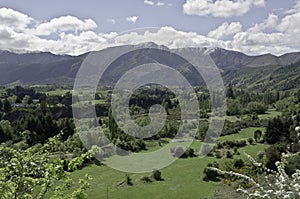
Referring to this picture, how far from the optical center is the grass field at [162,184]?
22766 mm

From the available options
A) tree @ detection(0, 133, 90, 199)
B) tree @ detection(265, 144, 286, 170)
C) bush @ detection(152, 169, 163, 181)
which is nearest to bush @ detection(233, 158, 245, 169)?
A: tree @ detection(265, 144, 286, 170)

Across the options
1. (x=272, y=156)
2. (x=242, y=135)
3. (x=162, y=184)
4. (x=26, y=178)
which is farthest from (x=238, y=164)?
(x=26, y=178)

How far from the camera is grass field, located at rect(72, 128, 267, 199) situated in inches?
896

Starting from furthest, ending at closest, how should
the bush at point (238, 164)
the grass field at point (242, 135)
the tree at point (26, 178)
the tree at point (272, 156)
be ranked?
1. the grass field at point (242, 135)
2. the bush at point (238, 164)
3. the tree at point (272, 156)
4. the tree at point (26, 178)

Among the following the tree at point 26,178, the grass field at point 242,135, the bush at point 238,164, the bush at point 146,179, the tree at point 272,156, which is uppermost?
the tree at point 26,178

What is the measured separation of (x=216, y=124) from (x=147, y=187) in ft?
106

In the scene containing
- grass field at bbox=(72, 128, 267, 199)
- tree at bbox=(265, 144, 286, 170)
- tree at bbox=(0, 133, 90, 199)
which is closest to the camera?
tree at bbox=(0, 133, 90, 199)

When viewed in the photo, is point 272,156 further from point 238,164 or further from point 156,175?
point 156,175

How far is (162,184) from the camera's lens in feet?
82.8

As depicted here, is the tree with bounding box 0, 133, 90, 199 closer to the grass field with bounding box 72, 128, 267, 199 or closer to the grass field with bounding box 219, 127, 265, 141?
the grass field with bounding box 72, 128, 267, 199

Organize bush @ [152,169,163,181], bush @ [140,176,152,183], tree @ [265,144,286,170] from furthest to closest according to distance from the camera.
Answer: bush @ [152,169,163,181], bush @ [140,176,152,183], tree @ [265,144,286,170]

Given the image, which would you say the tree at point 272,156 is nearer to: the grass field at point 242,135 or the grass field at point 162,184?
the grass field at point 162,184

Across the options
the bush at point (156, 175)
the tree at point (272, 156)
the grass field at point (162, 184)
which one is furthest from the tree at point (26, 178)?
the tree at point (272, 156)

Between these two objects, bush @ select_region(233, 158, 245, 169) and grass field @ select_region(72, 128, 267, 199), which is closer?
grass field @ select_region(72, 128, 267, 199)
